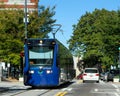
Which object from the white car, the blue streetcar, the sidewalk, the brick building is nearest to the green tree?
the brick building

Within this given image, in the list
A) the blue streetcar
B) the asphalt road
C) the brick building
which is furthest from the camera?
the brick building

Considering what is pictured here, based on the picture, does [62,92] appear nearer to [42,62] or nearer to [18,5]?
[42,62]

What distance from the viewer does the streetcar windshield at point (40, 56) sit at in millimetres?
31859

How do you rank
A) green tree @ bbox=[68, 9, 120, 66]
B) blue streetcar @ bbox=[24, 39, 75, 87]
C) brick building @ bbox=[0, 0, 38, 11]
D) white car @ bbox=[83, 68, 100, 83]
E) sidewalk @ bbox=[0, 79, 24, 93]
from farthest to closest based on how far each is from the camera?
green tree @ bbox=[68, 9, 120, 66] < brick building @ bbox=[0, 0, 38, 11] < white car @ bbox=[83, 68, 100, 83] < sidewalk @ bbox=[0, 79, 24, 93] < blue streetcar @ bbox=[24, 39, 75, 87]

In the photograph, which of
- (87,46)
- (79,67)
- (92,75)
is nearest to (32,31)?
(92,75)

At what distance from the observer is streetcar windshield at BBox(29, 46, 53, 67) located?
105 ft

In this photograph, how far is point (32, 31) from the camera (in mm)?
58844

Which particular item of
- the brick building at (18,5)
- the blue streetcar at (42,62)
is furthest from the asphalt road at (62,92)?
the brick building at (18,5)

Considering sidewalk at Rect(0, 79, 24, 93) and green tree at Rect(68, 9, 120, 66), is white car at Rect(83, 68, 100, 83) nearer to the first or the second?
sidewalk at Rect(0, 79, 24, 93)

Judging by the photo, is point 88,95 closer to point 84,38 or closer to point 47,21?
point 47,21

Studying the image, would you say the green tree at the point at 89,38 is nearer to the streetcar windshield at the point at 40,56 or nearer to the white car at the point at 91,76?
the white car at the point at 91,76

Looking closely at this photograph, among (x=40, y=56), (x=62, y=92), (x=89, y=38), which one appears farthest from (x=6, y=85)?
(x=89, y=38)

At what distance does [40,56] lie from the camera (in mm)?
31859

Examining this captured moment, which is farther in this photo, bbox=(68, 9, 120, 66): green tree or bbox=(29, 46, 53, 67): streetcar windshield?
bbox=(68, 9, 120, 66): green tree
